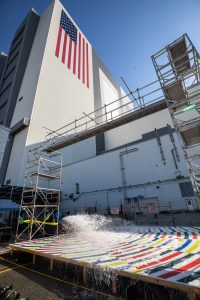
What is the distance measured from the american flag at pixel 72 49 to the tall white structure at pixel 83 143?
0.55 feet

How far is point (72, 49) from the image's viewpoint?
96.4ft

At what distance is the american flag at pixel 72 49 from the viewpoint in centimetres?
2711

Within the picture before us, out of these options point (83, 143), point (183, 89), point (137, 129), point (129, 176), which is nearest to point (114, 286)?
point (183, 89)

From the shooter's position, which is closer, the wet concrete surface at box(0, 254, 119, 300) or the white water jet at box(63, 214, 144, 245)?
the wet concrete surface at box(0, 254, 119, 300)

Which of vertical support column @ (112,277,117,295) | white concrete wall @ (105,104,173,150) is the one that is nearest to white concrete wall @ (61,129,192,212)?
white concrete wall @ (105,104,173,150)

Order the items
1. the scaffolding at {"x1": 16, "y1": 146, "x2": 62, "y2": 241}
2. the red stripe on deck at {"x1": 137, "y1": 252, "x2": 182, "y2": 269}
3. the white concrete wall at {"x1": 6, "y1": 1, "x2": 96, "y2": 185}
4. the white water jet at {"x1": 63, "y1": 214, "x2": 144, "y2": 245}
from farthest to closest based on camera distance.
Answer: the white concrete wall at {"x1": 6, "y1": 1, "x2": 96, "y2": 185}, the scaffolding at {"x1": 16, "y1": 146, "x2": 62, "y2": 241}, the white water jet at {"x1": 63, "y1": 214, "x2": 144, "y2": 245}, the red stripe on deck at {"x1": 137, "y1": 252, "x2": 182, "y2": 269}

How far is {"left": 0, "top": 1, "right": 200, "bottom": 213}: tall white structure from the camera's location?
1925cm

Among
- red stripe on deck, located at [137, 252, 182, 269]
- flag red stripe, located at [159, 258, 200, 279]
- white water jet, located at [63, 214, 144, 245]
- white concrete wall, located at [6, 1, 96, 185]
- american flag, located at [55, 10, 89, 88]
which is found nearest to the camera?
flag red stripe, located at [159, 258, 200, 279]

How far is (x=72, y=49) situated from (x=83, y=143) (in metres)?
17.8

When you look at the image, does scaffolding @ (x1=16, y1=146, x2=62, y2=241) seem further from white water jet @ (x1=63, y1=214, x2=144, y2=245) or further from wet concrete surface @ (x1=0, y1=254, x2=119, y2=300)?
wet concrete surface @ (x1=0, y1=254, x2=119, y2=300)

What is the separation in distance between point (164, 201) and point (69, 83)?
23.8 meters

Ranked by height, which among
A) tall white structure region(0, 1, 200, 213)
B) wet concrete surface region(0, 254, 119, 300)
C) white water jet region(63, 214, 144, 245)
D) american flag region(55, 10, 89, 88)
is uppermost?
american flag region(55, 10, 89, 88)

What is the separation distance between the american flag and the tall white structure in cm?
17

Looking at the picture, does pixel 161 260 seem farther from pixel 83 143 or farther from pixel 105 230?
pixel 83 143
